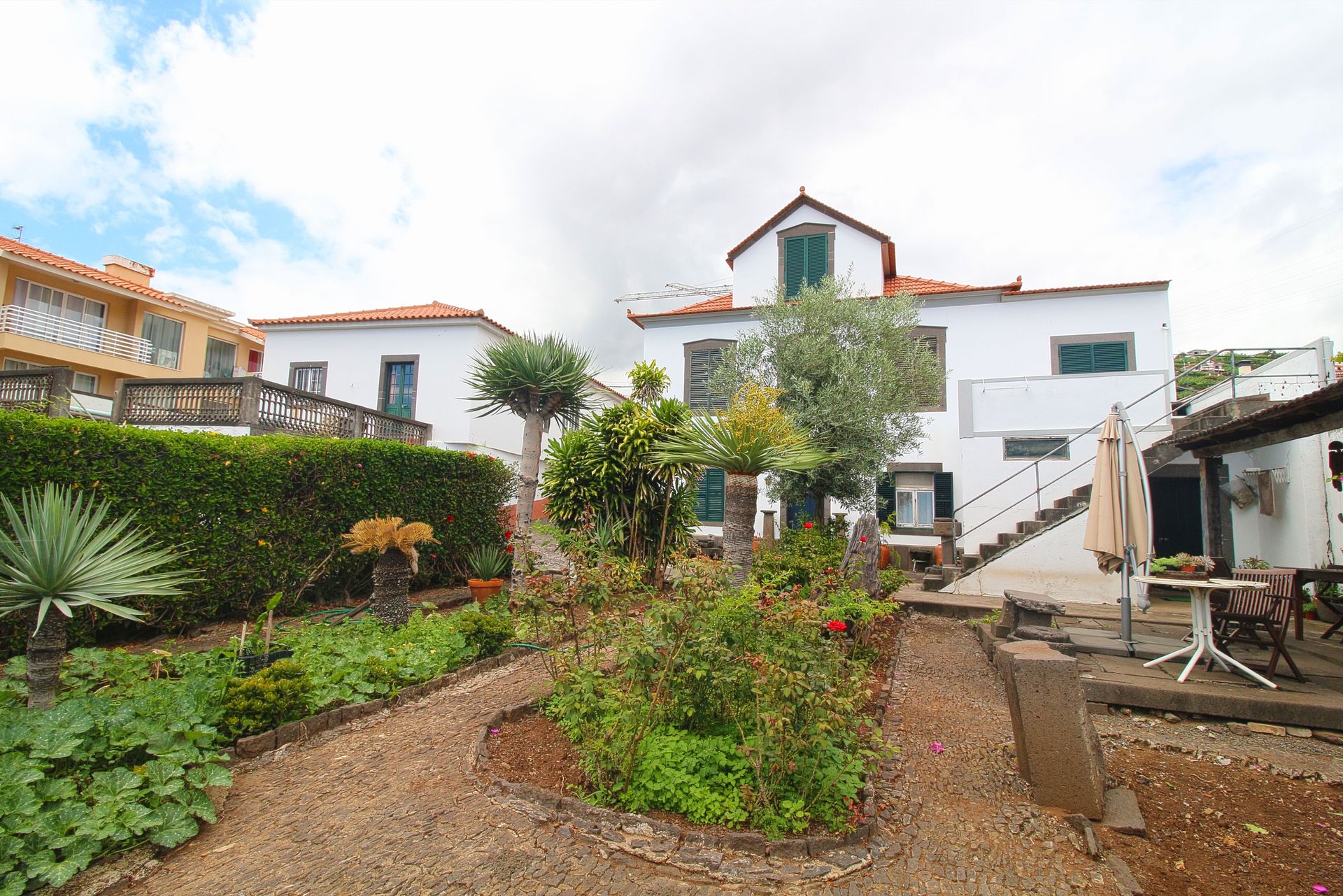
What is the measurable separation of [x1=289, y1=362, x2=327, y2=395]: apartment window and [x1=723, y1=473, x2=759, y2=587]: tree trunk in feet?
54.1

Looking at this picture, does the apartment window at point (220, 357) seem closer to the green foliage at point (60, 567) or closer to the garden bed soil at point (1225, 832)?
the green foliage at point (60, 567)

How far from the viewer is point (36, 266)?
1722 centimetres

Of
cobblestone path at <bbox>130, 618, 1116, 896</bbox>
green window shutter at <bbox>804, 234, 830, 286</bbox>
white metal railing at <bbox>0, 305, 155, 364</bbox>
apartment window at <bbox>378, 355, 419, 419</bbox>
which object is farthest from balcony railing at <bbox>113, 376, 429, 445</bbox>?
green window shutter at <bbox>804, 234, 830, 286</bbox>

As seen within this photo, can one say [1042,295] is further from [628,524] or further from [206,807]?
[206,807]

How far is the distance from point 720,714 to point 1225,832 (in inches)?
105

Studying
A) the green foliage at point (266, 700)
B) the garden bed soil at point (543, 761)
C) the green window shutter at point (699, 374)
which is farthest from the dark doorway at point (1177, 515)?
the green foliage at point (266, 700)

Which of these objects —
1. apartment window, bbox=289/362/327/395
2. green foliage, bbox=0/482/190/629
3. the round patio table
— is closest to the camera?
green foliage, bbox=0/482/190/629

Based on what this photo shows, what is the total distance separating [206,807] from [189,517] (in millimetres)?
4848

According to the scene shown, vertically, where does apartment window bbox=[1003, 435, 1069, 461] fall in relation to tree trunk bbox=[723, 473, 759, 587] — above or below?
above

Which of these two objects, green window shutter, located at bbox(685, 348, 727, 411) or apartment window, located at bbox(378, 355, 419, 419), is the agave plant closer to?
green window shutter, located at bbox(685, 348, 727, 411)

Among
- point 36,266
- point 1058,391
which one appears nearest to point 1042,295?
point 1058,391

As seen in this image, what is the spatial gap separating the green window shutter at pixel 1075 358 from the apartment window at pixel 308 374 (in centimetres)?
1973

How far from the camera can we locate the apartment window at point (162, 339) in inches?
820

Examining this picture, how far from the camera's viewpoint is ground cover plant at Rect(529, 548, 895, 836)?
3092 mm
